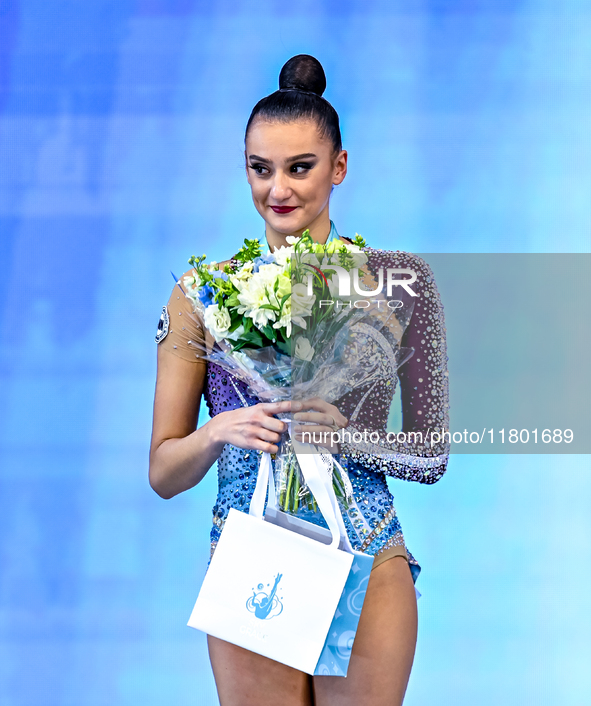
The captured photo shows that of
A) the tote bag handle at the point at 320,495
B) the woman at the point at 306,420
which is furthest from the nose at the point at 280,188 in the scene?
the tote bag handle at the point at 320,495

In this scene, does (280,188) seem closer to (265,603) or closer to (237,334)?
(237,334)

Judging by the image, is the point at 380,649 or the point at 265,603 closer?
the point at 265,603

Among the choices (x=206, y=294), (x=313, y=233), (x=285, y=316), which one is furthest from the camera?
(x=313, y=233)

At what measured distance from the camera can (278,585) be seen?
1.40m

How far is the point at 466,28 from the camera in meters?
2.80

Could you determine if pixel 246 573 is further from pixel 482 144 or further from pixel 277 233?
pixel 482 144

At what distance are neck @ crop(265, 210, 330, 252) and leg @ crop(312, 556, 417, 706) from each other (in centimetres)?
62

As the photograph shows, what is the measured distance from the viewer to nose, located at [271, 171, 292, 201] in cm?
168

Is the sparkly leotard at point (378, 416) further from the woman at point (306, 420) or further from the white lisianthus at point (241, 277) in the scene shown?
the white lisianthus at point (241, 277)

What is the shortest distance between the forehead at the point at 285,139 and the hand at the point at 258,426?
0.51 metres

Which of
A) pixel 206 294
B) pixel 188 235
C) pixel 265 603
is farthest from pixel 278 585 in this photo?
pixel 188 235

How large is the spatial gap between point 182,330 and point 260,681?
24.4 inches

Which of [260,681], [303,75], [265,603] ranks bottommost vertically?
[260,681]

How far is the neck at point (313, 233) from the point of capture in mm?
1751
